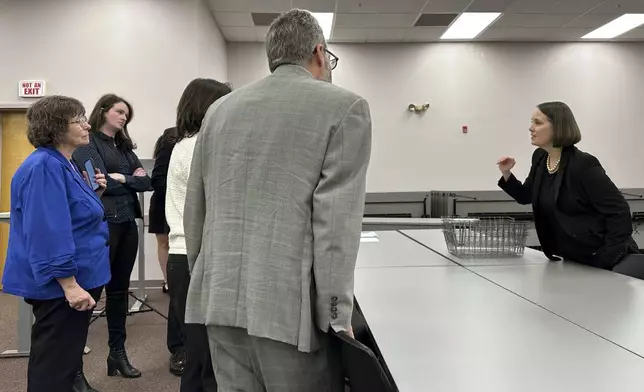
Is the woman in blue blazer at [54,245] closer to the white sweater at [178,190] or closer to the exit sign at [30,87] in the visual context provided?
the white sweater at [178,190]

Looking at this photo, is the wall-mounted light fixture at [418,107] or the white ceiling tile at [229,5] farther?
the wall-mounted light fixture at [418,107]

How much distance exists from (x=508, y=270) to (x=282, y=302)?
115 cm

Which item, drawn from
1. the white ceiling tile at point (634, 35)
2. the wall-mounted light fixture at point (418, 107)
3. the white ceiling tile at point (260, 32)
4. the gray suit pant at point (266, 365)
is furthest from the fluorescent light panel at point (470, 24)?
the gray suit pant at point (266, 365)

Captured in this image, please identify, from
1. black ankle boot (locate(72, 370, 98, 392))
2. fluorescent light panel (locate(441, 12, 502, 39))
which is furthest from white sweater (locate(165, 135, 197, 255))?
fluorescent light panel (locate(441, 12, 502, 39))

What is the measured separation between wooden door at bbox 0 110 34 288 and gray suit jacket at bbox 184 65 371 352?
460 cm

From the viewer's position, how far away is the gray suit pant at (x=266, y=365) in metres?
0.93

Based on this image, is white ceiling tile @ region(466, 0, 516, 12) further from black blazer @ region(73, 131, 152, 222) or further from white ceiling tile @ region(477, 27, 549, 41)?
black blazer @ region(73, 131, 152, 222)

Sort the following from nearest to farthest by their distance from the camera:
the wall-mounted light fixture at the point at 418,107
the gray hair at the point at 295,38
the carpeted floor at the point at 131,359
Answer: the gray hair at the point at 295,38, the carpeted floor at the point at 131,359, the wall-mounted light fixture at the point at 418,107

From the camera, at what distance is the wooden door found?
4.65 m

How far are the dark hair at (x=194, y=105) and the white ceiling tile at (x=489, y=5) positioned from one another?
4.06 m

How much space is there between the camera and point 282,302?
3.01 ft

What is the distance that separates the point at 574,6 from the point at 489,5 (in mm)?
932

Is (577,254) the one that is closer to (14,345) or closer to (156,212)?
(156,212)

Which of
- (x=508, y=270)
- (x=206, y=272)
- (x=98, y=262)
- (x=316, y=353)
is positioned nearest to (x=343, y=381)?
(x=316, y=353)
